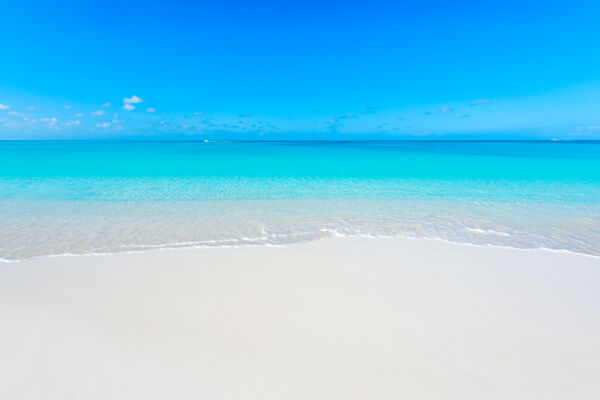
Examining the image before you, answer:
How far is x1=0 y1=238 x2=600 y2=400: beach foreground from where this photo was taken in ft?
7.98

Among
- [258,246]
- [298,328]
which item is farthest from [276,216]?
[298,328]

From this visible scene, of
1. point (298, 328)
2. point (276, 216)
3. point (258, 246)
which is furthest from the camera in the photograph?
point (276, 216)

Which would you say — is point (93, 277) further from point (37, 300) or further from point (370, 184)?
point (370, 184)

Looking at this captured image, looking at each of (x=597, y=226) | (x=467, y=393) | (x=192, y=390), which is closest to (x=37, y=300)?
(x=192, y=390)

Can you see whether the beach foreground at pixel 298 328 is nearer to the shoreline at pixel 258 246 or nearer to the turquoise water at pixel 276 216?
the shoreline at pixel 258 246

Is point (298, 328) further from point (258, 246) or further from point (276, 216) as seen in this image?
point (276, 216)

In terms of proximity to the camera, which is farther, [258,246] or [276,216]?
[276,216]

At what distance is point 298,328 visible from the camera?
307 cm

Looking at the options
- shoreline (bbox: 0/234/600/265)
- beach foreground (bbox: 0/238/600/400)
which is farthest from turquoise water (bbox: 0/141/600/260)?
beach foreground (bbox: 0/238/600/400)

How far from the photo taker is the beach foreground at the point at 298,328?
2432 millimetres

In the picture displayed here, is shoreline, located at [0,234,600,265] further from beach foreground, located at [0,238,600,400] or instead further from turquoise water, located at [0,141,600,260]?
beach foreground, located at [0,238,600,400]

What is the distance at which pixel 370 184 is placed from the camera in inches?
546

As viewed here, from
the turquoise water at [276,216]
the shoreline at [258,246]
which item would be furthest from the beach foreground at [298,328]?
the turquoise water at [276,216]

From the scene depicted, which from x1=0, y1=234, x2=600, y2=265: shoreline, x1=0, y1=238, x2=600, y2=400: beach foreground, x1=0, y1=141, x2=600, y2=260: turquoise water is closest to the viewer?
x1=0, y1=238, x2=600, y2=400: beach foreground
